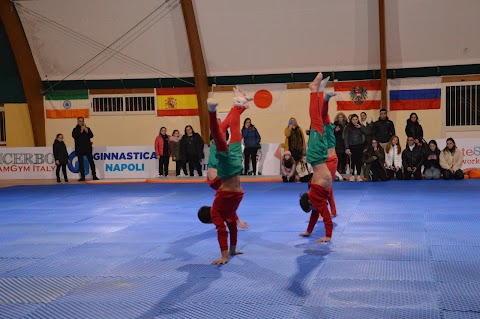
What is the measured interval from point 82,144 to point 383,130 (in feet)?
30.0

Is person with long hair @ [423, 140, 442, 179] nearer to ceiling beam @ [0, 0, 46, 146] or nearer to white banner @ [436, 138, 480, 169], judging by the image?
white banner @ [436, 138, 480, 169]

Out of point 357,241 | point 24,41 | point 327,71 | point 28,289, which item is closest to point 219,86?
point 327,71

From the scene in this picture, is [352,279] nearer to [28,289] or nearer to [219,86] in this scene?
[28,289]

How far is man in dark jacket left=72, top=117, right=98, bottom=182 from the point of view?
694 inches

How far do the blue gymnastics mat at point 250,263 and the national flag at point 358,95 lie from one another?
8328mm

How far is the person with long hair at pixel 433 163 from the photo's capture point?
15359 mm

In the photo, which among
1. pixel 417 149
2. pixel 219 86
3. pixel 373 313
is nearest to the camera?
pixel 373 313

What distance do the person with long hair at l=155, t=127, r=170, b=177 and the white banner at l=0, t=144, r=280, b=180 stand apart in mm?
434

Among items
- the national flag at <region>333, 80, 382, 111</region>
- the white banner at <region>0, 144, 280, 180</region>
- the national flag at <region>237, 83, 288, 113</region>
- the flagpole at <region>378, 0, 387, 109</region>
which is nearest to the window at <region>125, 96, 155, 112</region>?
the white banner at <region>0, 144, 280, 180</region>

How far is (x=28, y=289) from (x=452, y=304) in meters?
3.77

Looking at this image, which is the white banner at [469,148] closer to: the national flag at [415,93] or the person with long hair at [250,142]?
the national flag at [415,93]

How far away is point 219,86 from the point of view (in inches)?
799

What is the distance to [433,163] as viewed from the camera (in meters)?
15.5

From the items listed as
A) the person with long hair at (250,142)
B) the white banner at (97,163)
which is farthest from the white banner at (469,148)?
the white banner at (97,163)
